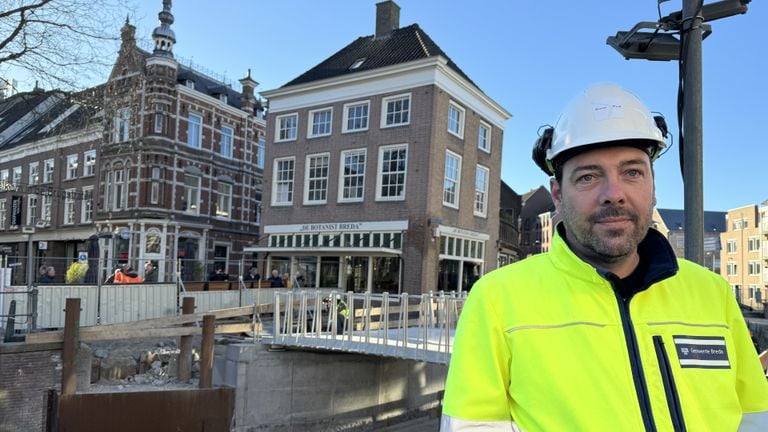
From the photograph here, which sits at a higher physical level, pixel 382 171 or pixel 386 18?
pixel 386 18

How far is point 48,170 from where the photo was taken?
37781mm

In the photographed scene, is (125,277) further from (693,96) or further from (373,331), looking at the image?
(693,96)

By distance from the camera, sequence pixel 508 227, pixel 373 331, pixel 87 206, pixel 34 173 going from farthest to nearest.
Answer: pixel 34 173 < pixel 508 227 < pixel 87 206 < pixel 373 331

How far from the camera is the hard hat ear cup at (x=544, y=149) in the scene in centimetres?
197

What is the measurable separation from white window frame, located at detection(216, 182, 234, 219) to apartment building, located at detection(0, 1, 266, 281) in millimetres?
59

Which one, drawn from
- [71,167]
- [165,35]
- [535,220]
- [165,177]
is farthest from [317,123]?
[535,220]

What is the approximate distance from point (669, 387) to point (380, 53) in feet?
77.7

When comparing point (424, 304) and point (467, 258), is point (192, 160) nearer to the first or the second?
point (467, 258)

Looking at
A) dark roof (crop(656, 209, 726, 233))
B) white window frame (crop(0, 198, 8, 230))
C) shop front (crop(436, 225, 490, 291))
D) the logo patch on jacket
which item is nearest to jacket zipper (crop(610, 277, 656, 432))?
the logo patch on jacket

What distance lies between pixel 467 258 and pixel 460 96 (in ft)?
21.3

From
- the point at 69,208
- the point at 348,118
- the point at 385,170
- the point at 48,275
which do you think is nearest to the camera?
the point at 48,275

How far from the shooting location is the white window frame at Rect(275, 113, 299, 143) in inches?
973

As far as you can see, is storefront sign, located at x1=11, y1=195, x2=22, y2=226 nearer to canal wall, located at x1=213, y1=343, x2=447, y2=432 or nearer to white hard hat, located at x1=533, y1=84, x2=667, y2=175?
canal wall, located at x1=213, y1=343, x2=447, y2=432

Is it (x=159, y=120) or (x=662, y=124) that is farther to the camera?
(x=159, y=120)
